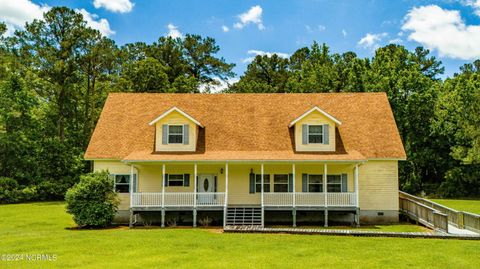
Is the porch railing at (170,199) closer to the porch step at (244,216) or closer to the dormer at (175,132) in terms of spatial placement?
the porch step at (244,216)

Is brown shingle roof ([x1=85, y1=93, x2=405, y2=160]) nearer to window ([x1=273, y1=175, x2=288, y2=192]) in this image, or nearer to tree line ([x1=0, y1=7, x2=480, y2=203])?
window ([x1=273, y1=175, x2=288, y2=192])

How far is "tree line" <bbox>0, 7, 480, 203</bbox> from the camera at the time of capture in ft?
139

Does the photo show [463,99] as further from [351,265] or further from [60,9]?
[60,9]

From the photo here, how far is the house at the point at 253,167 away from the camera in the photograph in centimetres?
2458

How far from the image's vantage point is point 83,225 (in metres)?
23.7

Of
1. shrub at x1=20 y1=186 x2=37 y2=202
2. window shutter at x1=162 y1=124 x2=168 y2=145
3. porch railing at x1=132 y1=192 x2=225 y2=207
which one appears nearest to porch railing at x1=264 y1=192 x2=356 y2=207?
porch railing at x1=132 y1=192 x2=225 y2=207

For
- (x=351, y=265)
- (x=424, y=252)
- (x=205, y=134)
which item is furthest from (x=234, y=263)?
(x=205, y=134)

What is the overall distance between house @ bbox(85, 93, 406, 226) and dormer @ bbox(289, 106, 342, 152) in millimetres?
56

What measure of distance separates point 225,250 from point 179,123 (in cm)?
1172

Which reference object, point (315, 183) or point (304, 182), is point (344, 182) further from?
point (304, 182)

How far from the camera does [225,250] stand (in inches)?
A: 646

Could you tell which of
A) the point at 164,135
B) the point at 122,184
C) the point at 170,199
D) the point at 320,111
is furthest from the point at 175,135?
the point at 320,111

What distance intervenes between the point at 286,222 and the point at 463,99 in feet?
87.1

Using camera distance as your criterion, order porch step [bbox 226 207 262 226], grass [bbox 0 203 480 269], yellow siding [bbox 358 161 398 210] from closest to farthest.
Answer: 1. grass [bbox 0 203 480 269]
2. porch step [bbox 226 207 262 226]
3. yellow siding [bbox 358 161 398 210]
